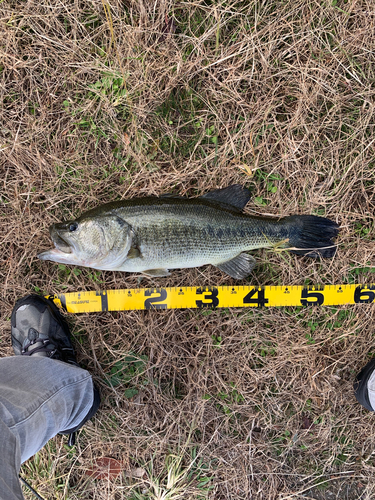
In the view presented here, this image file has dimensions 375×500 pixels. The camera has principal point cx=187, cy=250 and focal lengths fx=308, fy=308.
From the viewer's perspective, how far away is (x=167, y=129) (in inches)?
127

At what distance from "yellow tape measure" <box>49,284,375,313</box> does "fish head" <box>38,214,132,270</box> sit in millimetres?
610

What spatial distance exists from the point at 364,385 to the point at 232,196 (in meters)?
2.34

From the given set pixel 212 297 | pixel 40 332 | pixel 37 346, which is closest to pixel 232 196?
pixel 212 297

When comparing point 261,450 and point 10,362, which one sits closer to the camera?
point 10,362

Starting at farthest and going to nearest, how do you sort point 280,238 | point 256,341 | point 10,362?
Result: 1. point 256,341
2. point 280,238
3. point 10,362

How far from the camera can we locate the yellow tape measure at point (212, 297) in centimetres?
319

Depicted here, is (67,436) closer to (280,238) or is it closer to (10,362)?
(10,362)

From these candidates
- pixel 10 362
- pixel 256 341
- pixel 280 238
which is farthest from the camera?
pixel 256 341

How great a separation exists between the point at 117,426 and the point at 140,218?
2.19 meters

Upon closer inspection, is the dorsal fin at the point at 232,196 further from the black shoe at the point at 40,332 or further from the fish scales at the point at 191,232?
the black shoe at the point at 40,332

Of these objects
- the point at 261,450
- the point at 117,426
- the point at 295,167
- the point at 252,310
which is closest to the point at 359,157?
the point at 295,167

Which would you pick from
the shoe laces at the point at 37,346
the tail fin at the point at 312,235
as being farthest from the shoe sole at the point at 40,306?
the tail fin at the point at 312,235

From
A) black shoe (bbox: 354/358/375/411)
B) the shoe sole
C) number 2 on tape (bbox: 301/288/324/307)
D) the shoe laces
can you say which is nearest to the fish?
number 2 on tape (bbox: 301/288/324/307)

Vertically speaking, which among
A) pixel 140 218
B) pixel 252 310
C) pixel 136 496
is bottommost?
pixel 136 496
